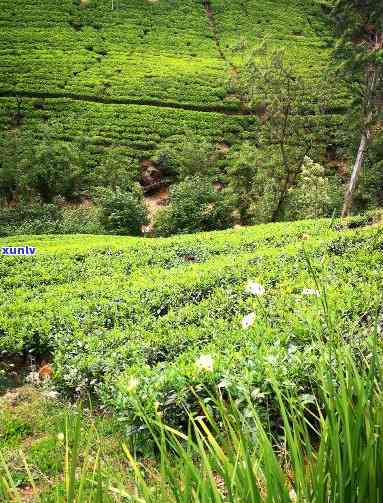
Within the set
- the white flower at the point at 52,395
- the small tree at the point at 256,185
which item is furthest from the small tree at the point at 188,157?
the white flower at the point at 52,395

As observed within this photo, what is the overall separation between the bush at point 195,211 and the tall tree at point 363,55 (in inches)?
380

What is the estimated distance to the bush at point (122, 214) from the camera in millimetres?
29031

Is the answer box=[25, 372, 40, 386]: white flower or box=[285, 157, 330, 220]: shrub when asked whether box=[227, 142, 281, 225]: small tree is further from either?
box=[25, 372, 40, 386]: white flower

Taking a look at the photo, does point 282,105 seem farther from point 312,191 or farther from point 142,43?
point 142,43

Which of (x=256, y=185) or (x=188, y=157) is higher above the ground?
(x=256, y=185)

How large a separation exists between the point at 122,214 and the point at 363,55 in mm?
16736

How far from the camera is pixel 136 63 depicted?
56562 millimetres

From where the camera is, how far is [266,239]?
591 inches

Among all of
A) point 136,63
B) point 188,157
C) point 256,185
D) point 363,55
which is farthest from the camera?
point 136,63

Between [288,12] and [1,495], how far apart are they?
8464 centimetres

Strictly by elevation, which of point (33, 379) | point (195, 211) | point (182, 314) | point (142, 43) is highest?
point (142, 43)

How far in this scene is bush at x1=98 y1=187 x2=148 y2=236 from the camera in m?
29.0

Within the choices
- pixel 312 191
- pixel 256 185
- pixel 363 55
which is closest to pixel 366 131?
pixel 363 55

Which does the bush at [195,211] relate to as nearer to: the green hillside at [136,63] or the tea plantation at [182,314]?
the tea plantation at [182,314]
